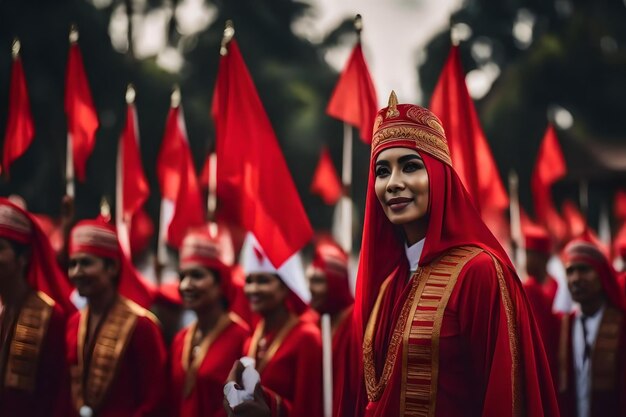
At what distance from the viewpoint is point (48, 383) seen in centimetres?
573

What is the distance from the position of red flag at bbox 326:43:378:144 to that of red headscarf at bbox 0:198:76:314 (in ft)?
7.26

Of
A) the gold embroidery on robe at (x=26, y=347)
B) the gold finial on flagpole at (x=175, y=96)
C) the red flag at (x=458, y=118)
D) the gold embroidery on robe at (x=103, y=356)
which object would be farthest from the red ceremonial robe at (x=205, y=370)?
the gold finial on flagpole at (x=175, y=96)

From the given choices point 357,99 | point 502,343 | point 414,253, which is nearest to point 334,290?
point 357,99

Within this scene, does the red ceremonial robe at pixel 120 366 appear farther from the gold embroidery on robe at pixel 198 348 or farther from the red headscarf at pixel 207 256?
the red headscarf at pixel 207 256

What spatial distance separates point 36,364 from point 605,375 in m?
4.01

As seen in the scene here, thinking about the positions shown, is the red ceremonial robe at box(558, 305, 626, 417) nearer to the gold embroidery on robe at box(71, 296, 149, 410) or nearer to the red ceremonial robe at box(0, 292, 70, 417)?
the gold embroidery on robe at box(71, 296, 149, 410)

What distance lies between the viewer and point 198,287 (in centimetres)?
666

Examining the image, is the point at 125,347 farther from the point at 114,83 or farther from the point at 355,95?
the point at 114,83

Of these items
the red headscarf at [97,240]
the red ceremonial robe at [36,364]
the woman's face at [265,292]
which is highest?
the red headscarf at [97,240]

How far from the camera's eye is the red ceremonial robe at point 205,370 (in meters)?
6.25

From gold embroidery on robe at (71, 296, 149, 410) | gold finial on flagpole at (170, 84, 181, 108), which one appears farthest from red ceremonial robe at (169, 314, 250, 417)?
gold finial on flagpole at (170, 84, 181, 108)

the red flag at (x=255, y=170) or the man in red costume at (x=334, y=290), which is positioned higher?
the red flag at (x=255, y=170)

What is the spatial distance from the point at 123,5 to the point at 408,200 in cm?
2343

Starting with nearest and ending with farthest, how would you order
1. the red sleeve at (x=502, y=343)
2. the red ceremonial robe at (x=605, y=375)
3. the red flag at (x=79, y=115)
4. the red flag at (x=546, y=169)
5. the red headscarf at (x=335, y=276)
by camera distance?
1. the red sleeve at (x=502, y=343)
2. the red ceremonial robe at (x=605, y=375)
3. the red headscarf at (x=335, y=276)
4. the red flag at (x=79, y=115)
5. the red flag at (x=546, y=169)
